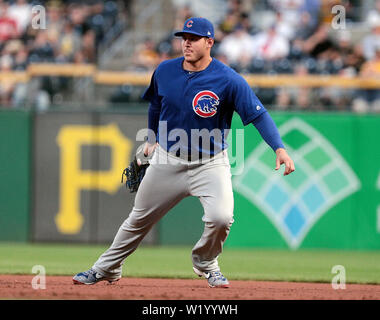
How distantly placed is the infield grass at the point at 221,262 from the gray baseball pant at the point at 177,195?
4.70ft

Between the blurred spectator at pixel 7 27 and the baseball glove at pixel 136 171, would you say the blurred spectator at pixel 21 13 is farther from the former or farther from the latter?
the baseball glove at pixel 136 171

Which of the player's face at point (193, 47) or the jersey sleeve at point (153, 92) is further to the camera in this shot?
the jersey sleeve at point (153, 92)

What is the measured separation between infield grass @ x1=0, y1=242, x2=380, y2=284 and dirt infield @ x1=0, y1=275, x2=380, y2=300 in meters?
0.57

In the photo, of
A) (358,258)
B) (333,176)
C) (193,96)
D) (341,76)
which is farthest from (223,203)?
(341,76)

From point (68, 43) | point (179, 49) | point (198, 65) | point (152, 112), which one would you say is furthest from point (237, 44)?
point (198, 65)

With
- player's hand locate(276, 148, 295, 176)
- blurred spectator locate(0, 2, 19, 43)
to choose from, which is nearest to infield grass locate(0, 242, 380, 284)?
player's hand locate(276, 148, 295, 176)

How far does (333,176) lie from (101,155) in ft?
10.9

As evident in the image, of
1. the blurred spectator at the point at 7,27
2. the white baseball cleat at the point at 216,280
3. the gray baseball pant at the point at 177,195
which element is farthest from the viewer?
the blurred spectator at the point at 7,27

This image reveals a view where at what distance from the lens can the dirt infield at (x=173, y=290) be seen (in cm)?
580

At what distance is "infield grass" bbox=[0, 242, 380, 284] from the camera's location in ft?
26.4

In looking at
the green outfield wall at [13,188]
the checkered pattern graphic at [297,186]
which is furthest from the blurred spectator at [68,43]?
the checkered pattern graphic at [297,186]

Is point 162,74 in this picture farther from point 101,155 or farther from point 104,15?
point 104,15
